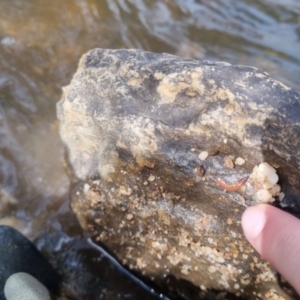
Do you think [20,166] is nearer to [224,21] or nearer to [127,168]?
[127,168]

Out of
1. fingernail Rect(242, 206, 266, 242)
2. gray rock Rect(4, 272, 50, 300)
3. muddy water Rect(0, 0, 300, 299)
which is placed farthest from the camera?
muddy water Rect(0, 0, 300, 299)

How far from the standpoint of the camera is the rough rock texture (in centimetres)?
156

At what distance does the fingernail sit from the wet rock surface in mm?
1163

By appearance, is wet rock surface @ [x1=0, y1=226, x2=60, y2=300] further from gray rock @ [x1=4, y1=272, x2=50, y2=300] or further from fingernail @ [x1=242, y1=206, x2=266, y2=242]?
fingernail @ [x1=242, y1=206, x2=266, y2=242]

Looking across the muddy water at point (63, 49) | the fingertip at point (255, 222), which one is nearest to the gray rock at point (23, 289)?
the muddy water at point (63, 49)

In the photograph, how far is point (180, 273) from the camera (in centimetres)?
207

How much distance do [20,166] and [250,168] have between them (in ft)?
5.96

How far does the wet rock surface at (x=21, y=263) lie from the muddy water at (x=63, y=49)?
193 millimetres

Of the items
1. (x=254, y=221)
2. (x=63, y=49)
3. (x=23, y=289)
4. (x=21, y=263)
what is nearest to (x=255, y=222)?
(x=254, y=221)

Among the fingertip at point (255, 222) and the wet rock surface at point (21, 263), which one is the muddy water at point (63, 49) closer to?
the wet rock surface at point (21, 263)

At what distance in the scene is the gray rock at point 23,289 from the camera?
1.97 meters

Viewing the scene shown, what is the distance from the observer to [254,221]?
4.79ft

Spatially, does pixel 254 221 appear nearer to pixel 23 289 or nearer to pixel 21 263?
pixel 23 289

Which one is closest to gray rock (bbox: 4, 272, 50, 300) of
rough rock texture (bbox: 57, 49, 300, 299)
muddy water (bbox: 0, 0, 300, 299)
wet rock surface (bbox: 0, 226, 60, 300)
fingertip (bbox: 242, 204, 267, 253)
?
wet rock surface (bbox: 0, 226, 60, 300)
